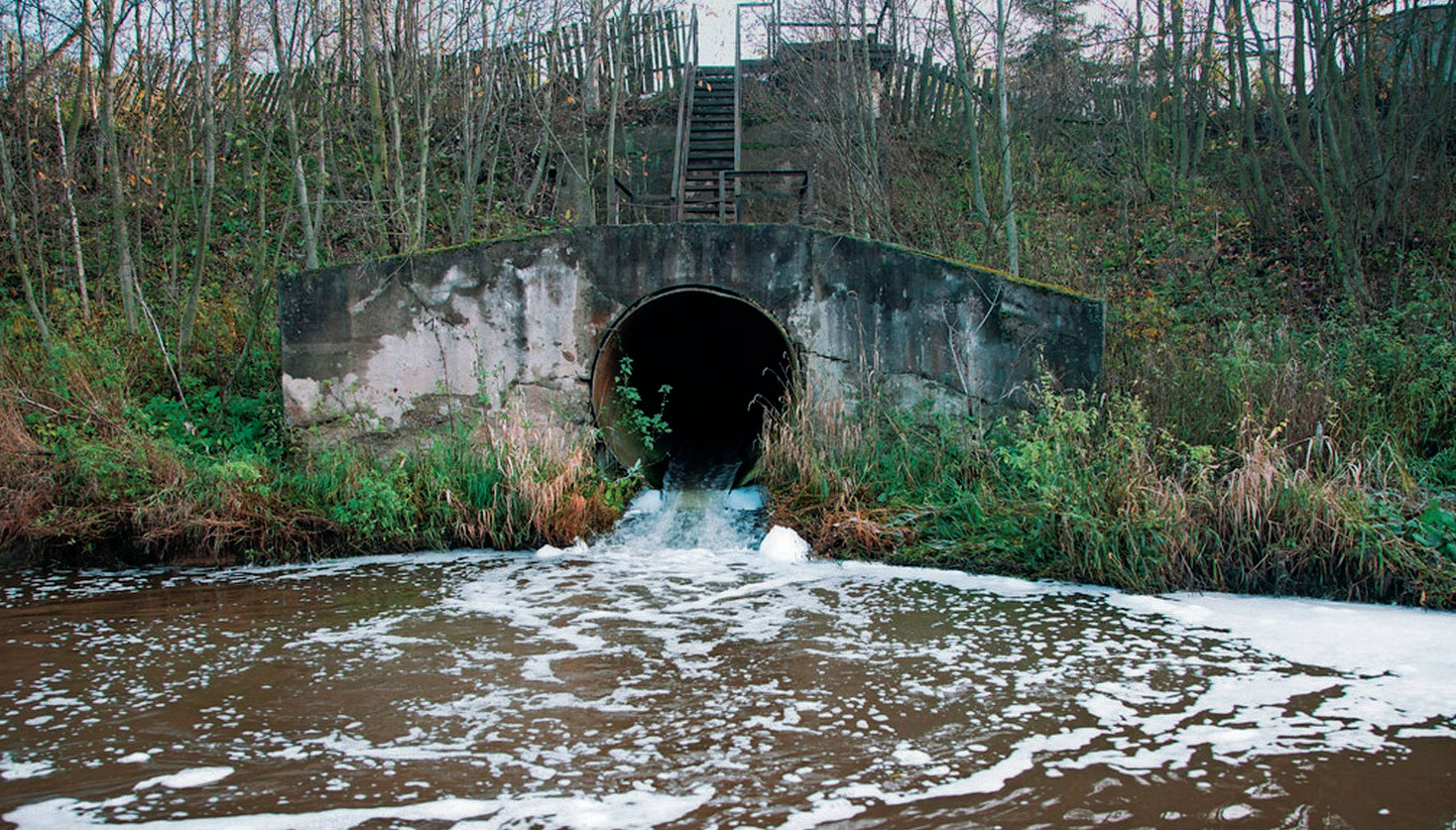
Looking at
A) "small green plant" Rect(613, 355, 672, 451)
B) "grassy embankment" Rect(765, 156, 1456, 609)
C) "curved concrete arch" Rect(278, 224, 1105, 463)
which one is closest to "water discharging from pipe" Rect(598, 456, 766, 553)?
"grassy embankment" Rect(765, 156, 1456, 609)

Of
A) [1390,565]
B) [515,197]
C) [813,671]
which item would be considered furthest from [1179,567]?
[515,197]

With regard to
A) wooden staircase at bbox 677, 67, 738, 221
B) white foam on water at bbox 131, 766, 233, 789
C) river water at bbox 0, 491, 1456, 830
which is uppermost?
wooden staircase at bbox 677, 67, 738, 221

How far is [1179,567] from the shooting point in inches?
243

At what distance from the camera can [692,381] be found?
43.1 feet

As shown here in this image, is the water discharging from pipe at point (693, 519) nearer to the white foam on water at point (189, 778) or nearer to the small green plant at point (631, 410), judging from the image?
the small green plant at point (631, 410)

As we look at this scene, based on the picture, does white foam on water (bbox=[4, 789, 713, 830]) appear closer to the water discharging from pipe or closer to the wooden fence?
the water discharging from pipe

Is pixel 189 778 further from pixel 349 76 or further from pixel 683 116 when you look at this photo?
pixel 683 116

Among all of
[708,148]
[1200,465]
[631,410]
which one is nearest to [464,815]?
[1200,465]

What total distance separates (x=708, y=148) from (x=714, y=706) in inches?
469

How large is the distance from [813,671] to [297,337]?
19.0ft

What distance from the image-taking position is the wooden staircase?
14070mm

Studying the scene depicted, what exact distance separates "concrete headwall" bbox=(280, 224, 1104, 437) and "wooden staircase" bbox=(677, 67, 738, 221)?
4.05 m

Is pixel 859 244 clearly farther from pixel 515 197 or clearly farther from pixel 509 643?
pixel 515 197

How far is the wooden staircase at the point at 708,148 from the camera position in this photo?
14070mm
